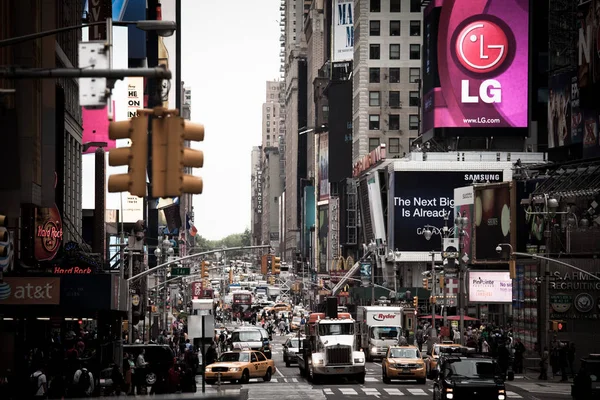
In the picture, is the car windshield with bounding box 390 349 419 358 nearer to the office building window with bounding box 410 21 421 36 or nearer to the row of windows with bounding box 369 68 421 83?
the row of windows with bounding box 369 68 421 83

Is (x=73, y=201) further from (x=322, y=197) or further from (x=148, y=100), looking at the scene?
(x=322, y=197)

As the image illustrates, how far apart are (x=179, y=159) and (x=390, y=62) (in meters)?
139

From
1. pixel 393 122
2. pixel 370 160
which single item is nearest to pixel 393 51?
pixel 393 122

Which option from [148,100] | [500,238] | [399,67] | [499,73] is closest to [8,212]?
[500,238]

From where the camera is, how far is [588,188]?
76.2 meters

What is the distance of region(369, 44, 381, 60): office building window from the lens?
5940 inches

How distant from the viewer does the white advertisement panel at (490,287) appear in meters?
95.3

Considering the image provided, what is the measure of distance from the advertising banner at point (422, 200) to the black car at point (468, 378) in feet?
292

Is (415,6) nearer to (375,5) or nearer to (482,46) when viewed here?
(375,5)

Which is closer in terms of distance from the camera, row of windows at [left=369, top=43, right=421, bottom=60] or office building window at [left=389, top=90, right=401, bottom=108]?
row of windows at [left=369, top=43, right=421, bottom=60]

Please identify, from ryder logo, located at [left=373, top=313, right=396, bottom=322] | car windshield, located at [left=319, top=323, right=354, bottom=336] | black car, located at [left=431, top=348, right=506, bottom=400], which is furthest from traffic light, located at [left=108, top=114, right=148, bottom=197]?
ryder logo, located at [left=373, top=313, right=396, bottom=322]

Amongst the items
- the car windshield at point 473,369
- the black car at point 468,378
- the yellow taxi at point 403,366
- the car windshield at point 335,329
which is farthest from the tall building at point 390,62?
the car windshield at point 473,369

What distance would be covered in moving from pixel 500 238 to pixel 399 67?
52966 millimetres

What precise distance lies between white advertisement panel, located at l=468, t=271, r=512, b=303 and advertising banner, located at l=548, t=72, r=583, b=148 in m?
10.7
